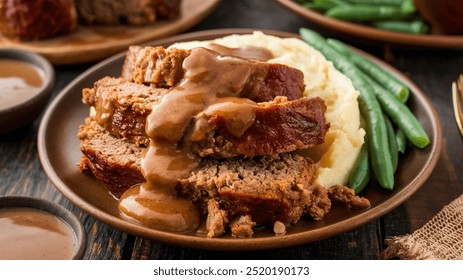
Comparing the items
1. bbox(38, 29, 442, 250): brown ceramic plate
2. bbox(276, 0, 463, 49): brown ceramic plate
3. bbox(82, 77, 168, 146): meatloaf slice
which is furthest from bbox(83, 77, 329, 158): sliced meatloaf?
bbox(276, 0, 463, 49): brown ceramic plate

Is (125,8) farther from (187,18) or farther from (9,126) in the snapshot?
(9,126)

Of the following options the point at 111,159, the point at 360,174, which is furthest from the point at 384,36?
the point at 111,159

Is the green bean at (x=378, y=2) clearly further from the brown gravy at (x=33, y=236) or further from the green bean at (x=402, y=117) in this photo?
the brown gravy at (x=33, y=236)

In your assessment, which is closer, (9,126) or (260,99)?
(260,99)

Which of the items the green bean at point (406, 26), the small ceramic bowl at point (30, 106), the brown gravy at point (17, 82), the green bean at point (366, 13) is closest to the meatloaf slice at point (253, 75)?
the small ceramic bowl at point (30, 106)

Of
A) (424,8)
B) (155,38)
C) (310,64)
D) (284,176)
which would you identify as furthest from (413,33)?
(284,176)

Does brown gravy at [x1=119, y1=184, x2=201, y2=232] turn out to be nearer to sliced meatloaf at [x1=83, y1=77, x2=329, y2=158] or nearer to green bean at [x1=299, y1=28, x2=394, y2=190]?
sliced meatloaf at [x1=83, y1=77, x2=329, y2=158]
